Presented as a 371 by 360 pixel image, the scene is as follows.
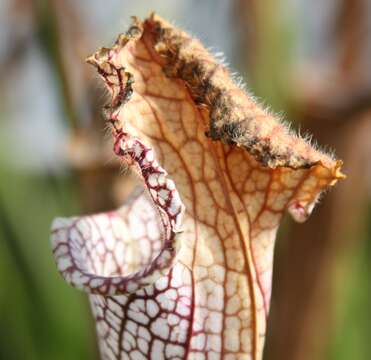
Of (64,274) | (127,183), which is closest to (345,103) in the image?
(127,183)

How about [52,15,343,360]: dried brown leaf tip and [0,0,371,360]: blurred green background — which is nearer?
[52,15,343,360]: dried brown leaf tip

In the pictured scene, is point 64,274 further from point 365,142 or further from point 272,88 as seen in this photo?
point 365,142

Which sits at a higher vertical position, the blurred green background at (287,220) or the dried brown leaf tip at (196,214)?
the blurred green background at (287,220)

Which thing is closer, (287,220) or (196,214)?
(196,214)

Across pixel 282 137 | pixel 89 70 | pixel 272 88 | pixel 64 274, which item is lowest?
pixel 64 274

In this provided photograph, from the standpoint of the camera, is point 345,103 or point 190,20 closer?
point 345,103

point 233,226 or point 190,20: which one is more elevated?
point 190,20

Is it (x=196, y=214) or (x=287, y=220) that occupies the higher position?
(x=287, y=220)

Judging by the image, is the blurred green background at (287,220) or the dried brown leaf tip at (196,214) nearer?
the dried brown leaf tip at (196,214)
